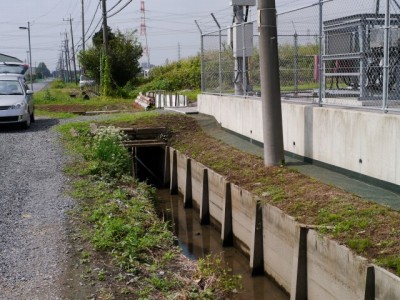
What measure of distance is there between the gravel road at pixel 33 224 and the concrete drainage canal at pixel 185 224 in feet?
8.43

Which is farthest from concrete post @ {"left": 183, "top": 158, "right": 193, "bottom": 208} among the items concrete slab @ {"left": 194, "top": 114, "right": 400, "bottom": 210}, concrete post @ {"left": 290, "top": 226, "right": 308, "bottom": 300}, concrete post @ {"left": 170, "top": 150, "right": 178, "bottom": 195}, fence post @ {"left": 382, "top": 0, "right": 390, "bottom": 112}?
concrete post @ {"left": 290, "top": 226, "right": 308, "bottom": 300}

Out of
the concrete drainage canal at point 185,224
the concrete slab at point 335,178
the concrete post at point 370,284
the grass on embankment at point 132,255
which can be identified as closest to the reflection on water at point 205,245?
the concrete drainage canal at point 185,224

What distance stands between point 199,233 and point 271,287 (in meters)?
3.39

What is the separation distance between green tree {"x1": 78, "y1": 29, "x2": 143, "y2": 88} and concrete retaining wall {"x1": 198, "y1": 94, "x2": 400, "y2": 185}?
2841 centimetres

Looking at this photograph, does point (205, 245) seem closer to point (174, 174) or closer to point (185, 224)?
point (185, 224)

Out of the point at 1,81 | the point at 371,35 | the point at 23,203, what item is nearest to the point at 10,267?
the point at 23,203

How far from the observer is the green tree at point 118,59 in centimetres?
3934

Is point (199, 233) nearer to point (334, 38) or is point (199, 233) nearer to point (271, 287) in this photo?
point (271, 287)

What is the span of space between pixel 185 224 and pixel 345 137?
4.52m

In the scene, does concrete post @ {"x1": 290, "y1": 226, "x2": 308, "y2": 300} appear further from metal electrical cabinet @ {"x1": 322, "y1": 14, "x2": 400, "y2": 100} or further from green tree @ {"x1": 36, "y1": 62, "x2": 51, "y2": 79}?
green tree @ {"x1": 36, "y1": 62, "x2": 51, "y2": 79}

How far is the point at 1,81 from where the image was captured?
718 inches

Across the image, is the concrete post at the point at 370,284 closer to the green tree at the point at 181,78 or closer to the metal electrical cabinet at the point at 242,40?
the metal electrical cabinet at the point at 242,40

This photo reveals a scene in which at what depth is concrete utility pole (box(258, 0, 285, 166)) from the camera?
364 inches

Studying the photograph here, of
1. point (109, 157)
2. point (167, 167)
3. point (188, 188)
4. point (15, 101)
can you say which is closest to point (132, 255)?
point (109, 157)
